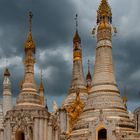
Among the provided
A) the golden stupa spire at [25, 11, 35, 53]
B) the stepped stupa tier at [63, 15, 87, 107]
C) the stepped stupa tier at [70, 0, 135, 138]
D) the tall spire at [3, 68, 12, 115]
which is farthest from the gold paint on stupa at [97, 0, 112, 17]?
the tall spire at [3, 68, 12, 115]

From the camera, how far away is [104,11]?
4762cm

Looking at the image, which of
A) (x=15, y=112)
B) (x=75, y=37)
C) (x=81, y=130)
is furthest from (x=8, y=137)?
(x=75, y=37)

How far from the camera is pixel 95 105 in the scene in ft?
142

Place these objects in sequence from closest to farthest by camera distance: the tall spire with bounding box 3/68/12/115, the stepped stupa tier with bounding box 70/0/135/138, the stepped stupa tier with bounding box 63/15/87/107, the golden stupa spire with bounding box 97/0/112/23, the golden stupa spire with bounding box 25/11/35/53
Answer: the stepped stupa tier with bounding box 70/0/135/138 → the golden stupa spire with bounding box 97/0/112/23 → the golden stupa spire with bounding box 25/11/35/53 → the stepped stupa tier with bounding box 63/15/87/107 → the tall spire with bounding box 3/68/12/115

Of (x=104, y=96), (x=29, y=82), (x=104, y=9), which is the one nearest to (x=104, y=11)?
(x=104, y=9)

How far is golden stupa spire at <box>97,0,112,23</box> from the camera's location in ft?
156

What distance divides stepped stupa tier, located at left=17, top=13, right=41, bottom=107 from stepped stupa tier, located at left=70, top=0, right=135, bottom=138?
6.98m

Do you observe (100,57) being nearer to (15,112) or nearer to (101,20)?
(101,20)

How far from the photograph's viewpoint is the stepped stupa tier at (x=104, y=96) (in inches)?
1612

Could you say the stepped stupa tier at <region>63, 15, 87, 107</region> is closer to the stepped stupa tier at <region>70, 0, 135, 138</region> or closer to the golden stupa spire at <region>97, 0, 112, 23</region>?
Result: the stepped stupa tier at <region>70, 0, 135, 138</region>

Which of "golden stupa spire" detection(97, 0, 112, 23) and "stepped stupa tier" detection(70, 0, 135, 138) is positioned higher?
"golden stupa spire" detection(97, 0, 112, 23)

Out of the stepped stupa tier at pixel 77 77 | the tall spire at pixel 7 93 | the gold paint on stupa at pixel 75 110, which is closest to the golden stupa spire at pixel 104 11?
the gold paint on stupa at pixel 75 110

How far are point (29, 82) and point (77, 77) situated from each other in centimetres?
964

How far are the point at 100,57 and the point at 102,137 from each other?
940 centimetres
